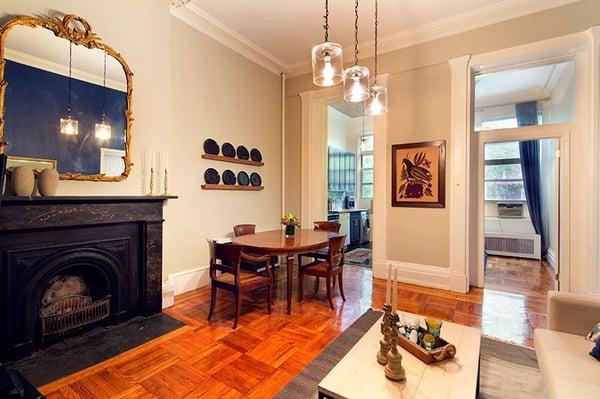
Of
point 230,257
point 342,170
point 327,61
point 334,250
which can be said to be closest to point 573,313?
point 334,250

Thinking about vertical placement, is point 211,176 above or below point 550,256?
above

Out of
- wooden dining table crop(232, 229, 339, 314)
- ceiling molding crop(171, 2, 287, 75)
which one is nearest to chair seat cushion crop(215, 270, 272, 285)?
wooden dining table crop(232, 229, 339, 314)

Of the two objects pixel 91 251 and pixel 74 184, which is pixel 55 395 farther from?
pixel 74 184

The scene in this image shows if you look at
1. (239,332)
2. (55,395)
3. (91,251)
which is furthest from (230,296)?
(55,395)

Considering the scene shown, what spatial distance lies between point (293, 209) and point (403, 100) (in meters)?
2.44

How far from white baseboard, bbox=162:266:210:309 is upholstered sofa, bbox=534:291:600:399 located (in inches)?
122

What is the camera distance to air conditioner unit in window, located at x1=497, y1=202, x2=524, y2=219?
18.7 ft

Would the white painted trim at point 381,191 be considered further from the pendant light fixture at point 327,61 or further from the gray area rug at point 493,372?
the pendant light fixture at point 327,61

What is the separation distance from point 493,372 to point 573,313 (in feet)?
2.11

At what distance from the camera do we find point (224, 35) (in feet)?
12.6

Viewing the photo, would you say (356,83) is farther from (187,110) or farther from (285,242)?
(187,110)

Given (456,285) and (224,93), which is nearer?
(456,285)

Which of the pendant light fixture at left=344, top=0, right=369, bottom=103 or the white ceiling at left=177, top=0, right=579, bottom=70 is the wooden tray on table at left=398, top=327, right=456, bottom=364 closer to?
the pendant light fixture at left=344, top=0, right=369, bottom=103

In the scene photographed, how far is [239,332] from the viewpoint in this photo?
249cm
